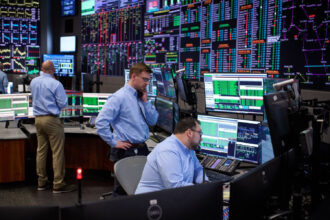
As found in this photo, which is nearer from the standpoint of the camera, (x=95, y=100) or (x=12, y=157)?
(x=12, y=157)

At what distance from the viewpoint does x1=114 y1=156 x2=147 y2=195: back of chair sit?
2.36 metres

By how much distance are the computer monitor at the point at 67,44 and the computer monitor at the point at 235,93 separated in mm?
5635

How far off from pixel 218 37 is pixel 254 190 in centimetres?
356

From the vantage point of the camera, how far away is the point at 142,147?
126 inches

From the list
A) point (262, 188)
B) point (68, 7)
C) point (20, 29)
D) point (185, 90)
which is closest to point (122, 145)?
point (185, 90)

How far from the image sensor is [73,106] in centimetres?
514

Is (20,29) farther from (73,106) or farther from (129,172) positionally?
(129,172)

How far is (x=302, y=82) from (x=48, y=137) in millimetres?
2905

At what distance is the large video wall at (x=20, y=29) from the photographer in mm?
8945

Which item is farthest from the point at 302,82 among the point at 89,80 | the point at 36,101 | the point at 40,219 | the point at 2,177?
the point at 89,80

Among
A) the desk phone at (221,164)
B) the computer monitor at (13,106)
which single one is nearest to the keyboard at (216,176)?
the desk phone at (221,164)

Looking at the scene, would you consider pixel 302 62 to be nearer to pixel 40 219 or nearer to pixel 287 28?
pixel 287 28

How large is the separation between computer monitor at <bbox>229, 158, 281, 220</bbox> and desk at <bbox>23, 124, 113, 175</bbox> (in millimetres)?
3774

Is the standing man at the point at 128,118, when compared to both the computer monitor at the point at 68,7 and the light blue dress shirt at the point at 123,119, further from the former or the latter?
the computer monitor at the point at 68,7
